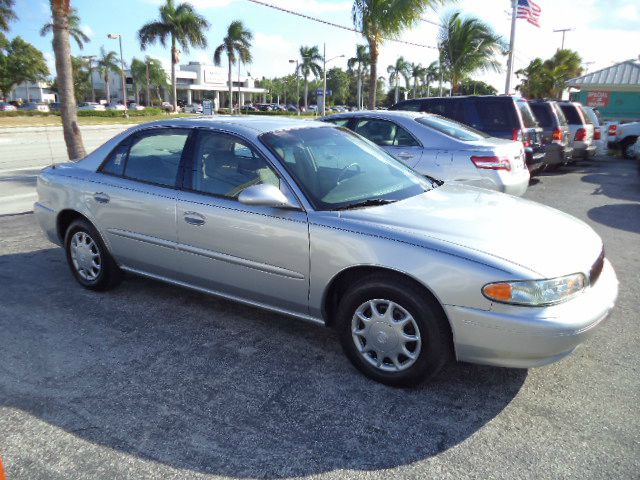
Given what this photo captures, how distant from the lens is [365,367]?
10.7ft

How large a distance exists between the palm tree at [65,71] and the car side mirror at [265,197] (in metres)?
8.46

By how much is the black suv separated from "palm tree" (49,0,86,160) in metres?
6.91

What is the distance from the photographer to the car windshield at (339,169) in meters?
3.53

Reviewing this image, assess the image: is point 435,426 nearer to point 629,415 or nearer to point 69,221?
point 629,415

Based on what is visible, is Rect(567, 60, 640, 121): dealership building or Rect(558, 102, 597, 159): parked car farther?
Rect(567, 60, 640, 121): dealership building

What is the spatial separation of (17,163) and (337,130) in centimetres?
1263

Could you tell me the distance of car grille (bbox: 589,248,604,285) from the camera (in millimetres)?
3086

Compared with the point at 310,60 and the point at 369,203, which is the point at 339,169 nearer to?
the point at 369,203

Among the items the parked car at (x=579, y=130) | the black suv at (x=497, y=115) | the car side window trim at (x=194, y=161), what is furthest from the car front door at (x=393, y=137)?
the parked car at (x=579, y=130)

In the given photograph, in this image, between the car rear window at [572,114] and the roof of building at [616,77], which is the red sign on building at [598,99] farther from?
the car rear window at [572,114]

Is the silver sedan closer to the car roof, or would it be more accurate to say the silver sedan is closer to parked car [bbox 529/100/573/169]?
the car roof

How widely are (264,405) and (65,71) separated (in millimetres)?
9600

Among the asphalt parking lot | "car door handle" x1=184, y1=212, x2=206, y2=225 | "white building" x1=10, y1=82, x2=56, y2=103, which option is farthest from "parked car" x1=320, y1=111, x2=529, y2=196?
"white building" x1=10, y1=82, x2=56, y2=103

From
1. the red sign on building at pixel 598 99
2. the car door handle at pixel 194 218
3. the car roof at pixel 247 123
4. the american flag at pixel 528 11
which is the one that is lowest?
the car door handle at pixel 194 218
